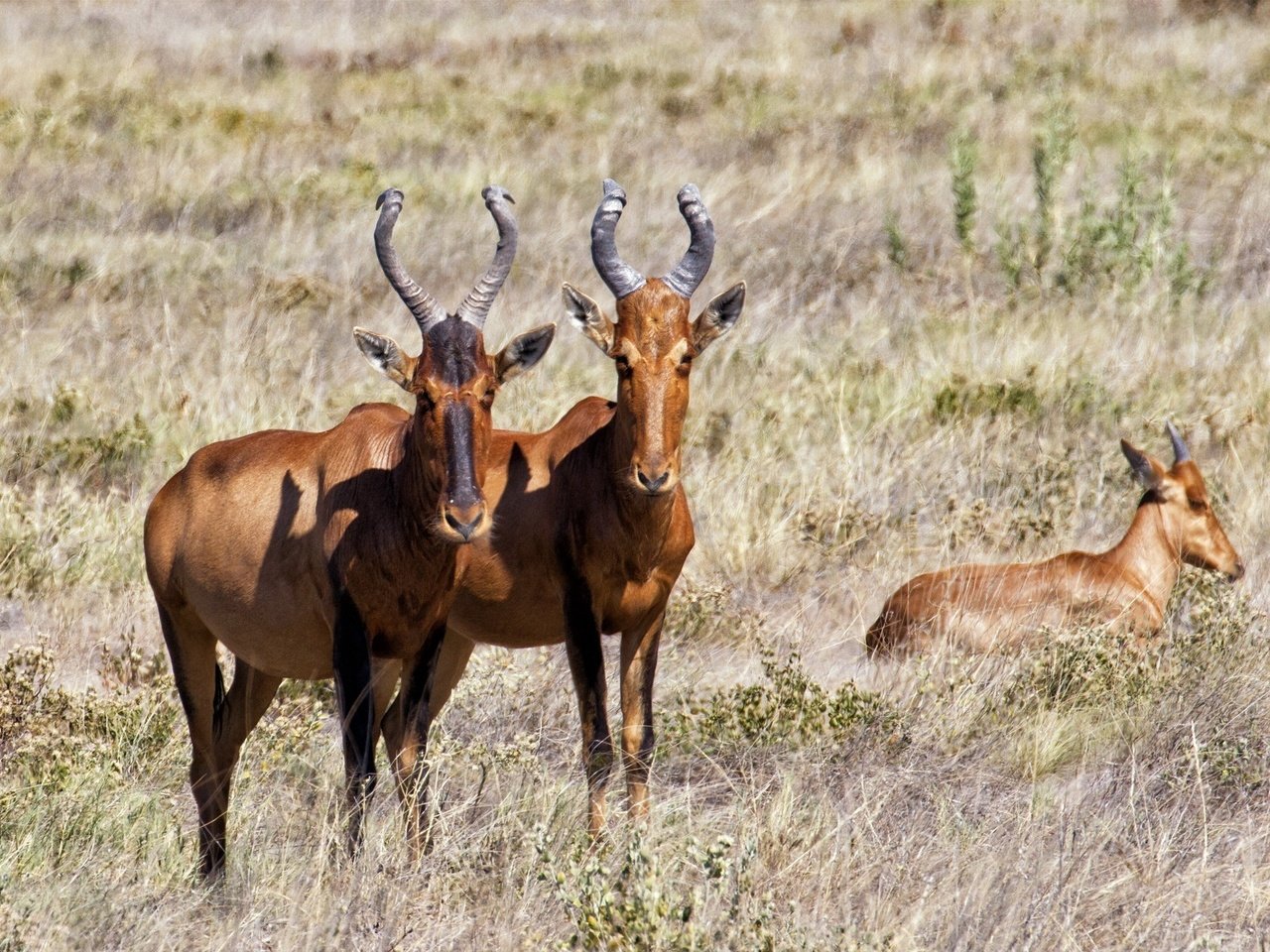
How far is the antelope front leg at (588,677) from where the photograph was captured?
6113 millimetres

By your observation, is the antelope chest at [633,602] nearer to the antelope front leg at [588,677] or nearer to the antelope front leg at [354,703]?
the antelope front leg at [588,677]

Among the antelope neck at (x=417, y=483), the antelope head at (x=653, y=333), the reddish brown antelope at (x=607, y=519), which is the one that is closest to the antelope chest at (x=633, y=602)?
the reddish brown antelope at (x=607, y=519)

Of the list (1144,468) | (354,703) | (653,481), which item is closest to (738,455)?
(1144,468)

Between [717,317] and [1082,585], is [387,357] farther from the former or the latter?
[1082,585]

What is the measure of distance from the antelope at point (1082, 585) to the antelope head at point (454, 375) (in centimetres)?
297

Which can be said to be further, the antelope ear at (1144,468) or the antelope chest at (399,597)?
the antelope ear at (1144,468)

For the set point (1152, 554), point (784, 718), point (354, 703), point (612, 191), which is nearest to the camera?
point (354, 703)

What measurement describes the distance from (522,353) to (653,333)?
0.53m

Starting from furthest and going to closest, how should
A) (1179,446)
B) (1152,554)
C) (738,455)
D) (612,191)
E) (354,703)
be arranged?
(738,455) → (1179,446) → (1152,554) → (612,191) → (354,703)

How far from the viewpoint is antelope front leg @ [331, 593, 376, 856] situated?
18.0 ft

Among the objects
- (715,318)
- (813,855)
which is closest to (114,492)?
(715,318)

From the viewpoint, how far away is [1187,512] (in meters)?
9.13

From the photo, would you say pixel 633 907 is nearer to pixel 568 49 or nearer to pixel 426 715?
pixel 426 715

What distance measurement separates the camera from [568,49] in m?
28.5
